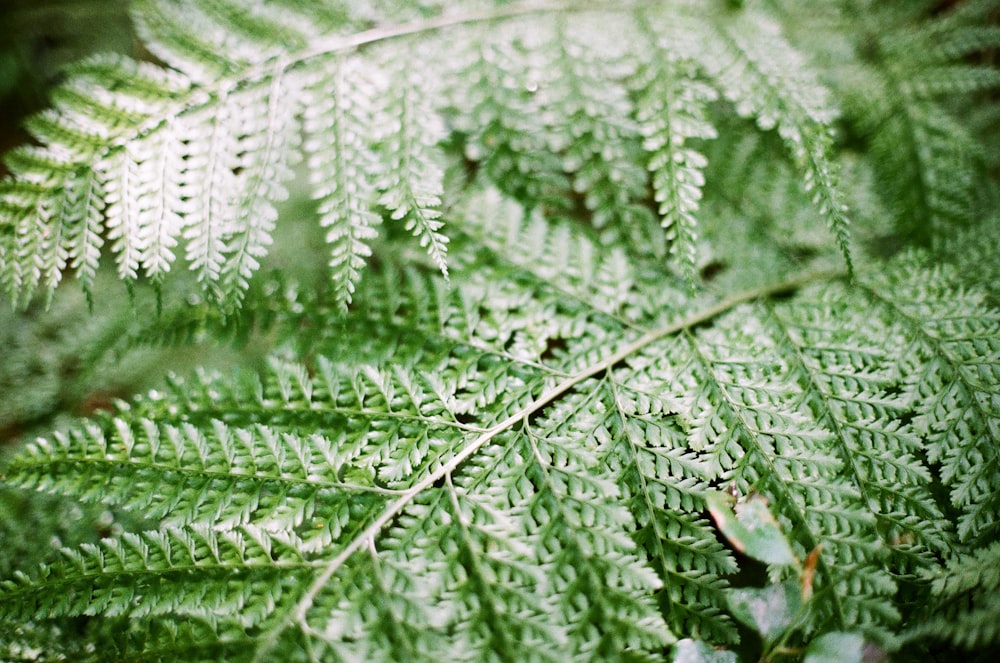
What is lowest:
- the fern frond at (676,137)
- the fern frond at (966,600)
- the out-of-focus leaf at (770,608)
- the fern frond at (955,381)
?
the out-of-focus leaf at (770,608)

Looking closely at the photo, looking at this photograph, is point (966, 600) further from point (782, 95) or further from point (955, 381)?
point (782, 95)

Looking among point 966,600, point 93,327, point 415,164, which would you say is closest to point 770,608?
point 966,600

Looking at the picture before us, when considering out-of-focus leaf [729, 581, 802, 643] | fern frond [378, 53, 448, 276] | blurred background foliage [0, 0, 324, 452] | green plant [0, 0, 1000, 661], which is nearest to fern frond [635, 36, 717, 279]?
green plant [0, 0, 1000, 661]

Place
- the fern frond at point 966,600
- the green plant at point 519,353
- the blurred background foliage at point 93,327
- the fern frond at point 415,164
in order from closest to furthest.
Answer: the fern frond at point 966,600, the green plant at point 519,353, the fern frond at point 415,164, the blurred background foliage at point 93,327

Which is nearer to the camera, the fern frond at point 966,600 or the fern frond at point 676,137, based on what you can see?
the fern frond at point 966,600

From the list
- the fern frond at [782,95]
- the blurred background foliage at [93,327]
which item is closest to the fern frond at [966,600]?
the fern frond at [782,95]

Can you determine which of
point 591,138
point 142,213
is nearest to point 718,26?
point 591,138

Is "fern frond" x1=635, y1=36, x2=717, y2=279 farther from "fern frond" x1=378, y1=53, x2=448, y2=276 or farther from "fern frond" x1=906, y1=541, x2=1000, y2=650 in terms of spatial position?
"fern frond" x1=906, y1=541, x2=1000, y2=650

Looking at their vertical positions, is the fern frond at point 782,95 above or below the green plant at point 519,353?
above

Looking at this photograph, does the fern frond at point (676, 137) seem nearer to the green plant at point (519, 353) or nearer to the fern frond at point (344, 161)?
the green plant at point (519, 353)
